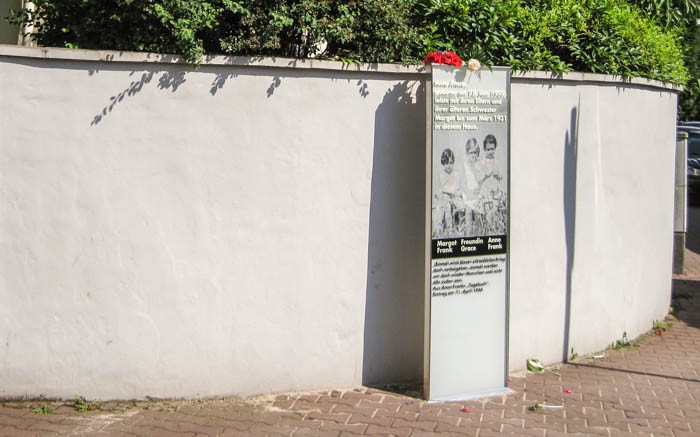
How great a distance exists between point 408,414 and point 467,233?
1391 millimetres

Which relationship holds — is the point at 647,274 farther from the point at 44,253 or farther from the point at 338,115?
the point at 44,253

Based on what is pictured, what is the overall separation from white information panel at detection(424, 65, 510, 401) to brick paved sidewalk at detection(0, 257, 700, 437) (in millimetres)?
285

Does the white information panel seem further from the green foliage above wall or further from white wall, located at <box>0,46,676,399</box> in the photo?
the green foliage above wall

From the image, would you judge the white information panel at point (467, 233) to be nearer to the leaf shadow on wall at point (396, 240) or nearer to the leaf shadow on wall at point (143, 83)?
the leaf shadow on wall at point (396, 240)

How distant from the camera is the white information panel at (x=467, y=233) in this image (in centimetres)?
638

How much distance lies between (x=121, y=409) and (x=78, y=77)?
2263 millimetres

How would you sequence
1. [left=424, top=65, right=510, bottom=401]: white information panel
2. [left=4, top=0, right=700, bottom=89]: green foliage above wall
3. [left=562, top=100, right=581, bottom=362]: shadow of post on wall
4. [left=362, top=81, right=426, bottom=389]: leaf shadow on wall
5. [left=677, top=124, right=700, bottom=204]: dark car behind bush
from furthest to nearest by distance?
[left=677, top=124, right=700, bottom=204]: dark car behind bush
[left=562, top=100, right=581, bottom=362]: shadow of post on wall
[left=362, top=81, right=426, bottom=389]: leaf shadow on wall
[left=424, top=65, right=510, bottom=401]: white information panel
[left=4, top=0, right=700, bottom=89]: green foliage above wall

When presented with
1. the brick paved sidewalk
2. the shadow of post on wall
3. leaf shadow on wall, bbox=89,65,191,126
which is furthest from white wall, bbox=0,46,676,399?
the shadow of post on wall

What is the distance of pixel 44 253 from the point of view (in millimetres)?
5887

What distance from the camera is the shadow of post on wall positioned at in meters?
7.52

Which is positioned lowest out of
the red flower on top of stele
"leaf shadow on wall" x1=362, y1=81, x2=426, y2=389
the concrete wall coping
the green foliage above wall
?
"leaf shadow on wall" x1=362, y1=81, x2=426, y2=389

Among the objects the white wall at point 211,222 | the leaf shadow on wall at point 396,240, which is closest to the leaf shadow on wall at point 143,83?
the white wall at point 211,222

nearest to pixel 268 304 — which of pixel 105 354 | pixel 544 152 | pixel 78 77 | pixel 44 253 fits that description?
pixel 105 354

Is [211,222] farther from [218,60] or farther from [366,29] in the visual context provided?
[366,29]
